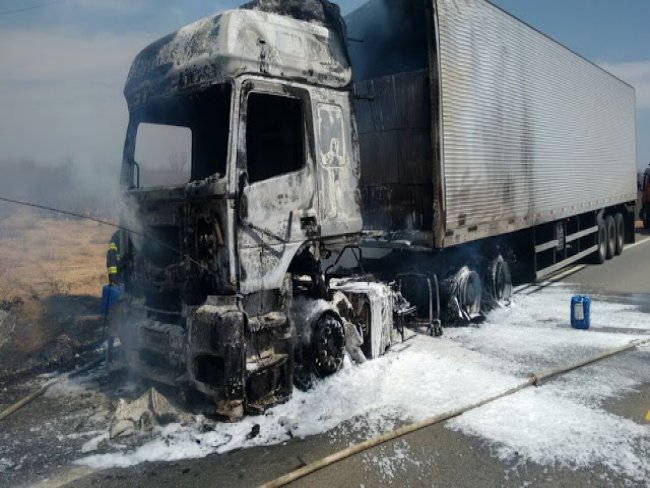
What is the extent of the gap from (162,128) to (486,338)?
4787 millimetres

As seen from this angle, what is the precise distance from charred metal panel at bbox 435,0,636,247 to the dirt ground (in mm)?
5075

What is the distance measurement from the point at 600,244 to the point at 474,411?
11.3 m

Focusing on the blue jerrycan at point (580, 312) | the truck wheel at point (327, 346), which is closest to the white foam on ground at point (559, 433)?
the truck wheel at point (327, 346)

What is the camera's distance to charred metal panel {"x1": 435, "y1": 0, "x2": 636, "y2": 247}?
6.66 meters

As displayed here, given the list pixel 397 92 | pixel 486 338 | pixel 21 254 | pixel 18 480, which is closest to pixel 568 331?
Result: pixel 486 338

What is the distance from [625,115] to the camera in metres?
15.5

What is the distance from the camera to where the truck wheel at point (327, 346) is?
498 centimetres

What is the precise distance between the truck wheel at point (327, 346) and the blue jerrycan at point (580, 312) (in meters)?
3.90

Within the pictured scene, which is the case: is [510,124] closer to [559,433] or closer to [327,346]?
[327,346]

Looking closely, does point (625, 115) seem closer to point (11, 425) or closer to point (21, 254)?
point (11, 425)

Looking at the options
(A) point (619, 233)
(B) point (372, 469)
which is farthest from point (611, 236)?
(B) point (372, 469)

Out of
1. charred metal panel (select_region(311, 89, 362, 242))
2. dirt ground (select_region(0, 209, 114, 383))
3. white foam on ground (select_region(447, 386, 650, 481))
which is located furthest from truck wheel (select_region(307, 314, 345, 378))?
dirt ground (select_region(0, 209, 114, 383))

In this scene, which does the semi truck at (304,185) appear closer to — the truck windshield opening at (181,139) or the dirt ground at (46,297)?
the truck windshield opening at (181,139)

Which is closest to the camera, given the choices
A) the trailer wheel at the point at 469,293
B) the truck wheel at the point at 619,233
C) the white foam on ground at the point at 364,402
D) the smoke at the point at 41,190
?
the white foam on ground at the point at 364,402
